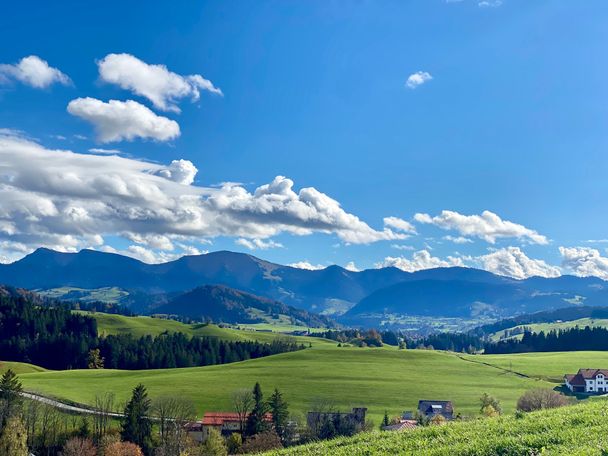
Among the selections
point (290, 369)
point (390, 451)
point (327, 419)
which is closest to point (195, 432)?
point (327, 419)

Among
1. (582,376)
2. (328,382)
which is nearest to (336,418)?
(328,382)

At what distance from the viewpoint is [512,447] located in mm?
16578

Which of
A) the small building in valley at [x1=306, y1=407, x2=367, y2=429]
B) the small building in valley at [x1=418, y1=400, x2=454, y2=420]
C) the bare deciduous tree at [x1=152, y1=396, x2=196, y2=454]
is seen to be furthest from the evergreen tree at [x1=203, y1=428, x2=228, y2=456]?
the small building in valley at [x1=418, y1=400, x2=454, y2=420]

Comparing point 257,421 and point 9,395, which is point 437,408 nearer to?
point 257,421

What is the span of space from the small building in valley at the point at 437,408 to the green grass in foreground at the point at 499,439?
102 metres

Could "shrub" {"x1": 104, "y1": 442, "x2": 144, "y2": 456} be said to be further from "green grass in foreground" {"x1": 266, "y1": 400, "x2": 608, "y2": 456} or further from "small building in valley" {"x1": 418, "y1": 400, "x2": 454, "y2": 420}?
"green grass in foreground" {"x1": 266, "y1": 400, "x2": 608, "y2": 456}

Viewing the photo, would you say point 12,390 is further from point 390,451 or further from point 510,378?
point 510,378

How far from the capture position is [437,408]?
12100 centimetres

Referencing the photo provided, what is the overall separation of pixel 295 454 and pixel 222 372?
15650 centimetres

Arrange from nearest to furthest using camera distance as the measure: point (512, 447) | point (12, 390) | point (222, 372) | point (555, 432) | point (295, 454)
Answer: point (512, 447), point (555, 432), point (295, 454), point (12, 390), point (222, 372)

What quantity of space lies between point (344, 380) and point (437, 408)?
4019cm

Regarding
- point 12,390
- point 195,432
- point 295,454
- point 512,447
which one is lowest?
point 195,432

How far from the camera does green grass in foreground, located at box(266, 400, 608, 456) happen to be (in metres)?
Result: 16.2

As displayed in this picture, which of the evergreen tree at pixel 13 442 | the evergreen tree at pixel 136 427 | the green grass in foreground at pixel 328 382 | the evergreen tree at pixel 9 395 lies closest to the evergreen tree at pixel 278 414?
the green grass in foreground at pixel 328 382
